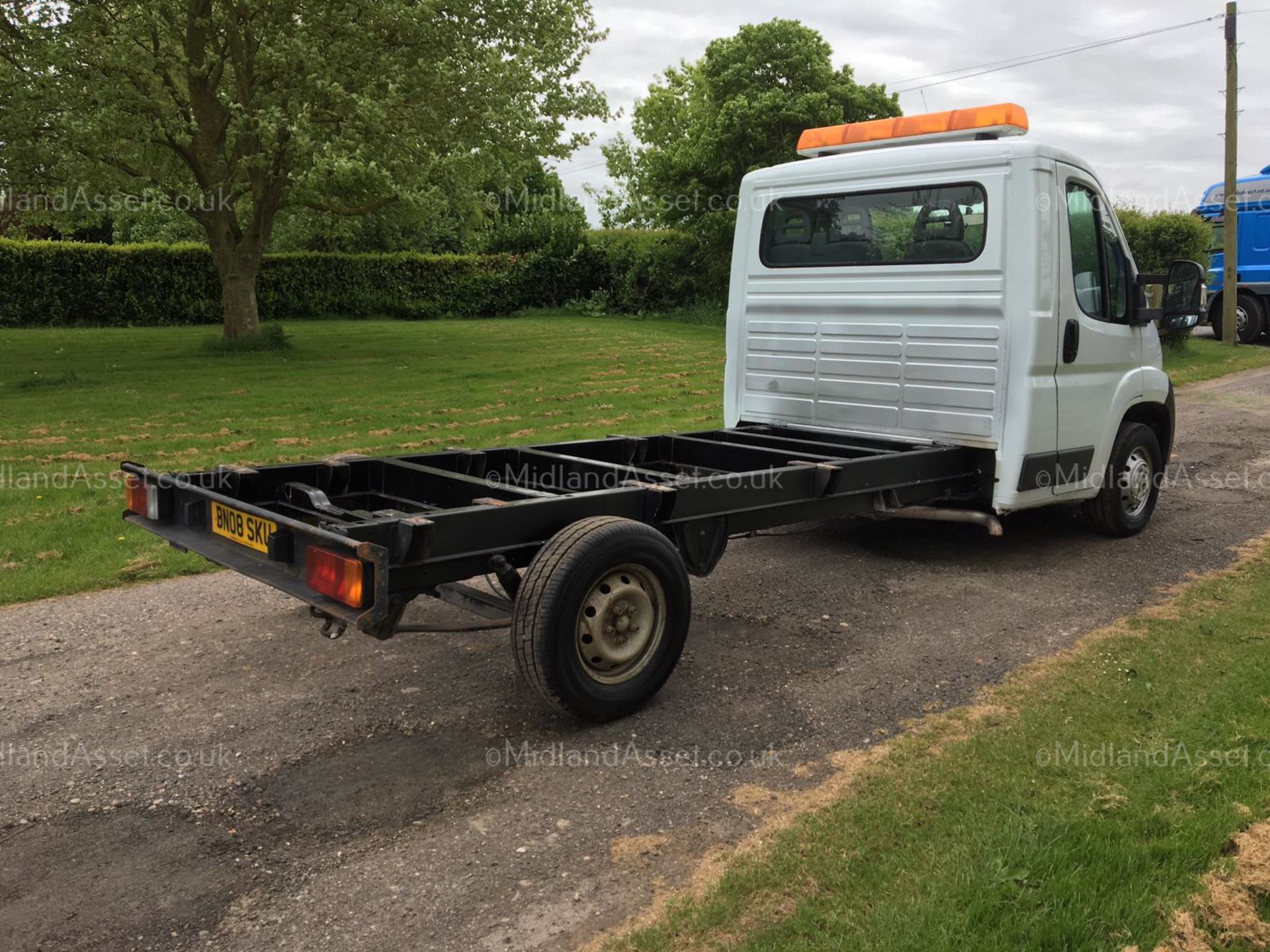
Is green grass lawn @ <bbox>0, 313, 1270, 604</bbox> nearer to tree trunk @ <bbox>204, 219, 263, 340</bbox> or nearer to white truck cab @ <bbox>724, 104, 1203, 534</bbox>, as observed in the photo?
tree trunk @ <bbox>204, 219, 263, 340</bbox>

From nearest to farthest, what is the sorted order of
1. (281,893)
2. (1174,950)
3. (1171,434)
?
(1174,950), (281,893), (1171,434)

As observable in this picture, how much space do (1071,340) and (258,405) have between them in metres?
10.2

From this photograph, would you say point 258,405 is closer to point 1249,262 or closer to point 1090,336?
point 1090,336

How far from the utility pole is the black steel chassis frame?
63.1 feet

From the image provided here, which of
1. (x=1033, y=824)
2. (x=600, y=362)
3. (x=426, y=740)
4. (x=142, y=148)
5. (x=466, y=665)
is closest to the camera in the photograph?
(x=1033, y=824)

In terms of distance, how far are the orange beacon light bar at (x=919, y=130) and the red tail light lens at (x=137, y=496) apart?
4.58 m

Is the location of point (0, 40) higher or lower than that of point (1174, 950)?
higher

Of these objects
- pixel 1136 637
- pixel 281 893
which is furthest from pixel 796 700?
pixel 281 893

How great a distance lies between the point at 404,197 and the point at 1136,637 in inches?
552

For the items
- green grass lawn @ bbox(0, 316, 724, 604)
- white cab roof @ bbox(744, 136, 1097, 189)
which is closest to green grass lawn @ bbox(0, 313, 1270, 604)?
green grass lawn @ bbox(0, 316, 724, 604)

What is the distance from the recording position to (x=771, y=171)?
283 inches

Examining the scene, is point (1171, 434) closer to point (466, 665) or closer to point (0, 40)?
point (466, 665)

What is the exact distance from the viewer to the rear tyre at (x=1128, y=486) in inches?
275

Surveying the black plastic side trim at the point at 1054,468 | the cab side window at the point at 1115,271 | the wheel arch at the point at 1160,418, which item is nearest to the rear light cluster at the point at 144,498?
the black plastic side trim at the point at 1054,468
